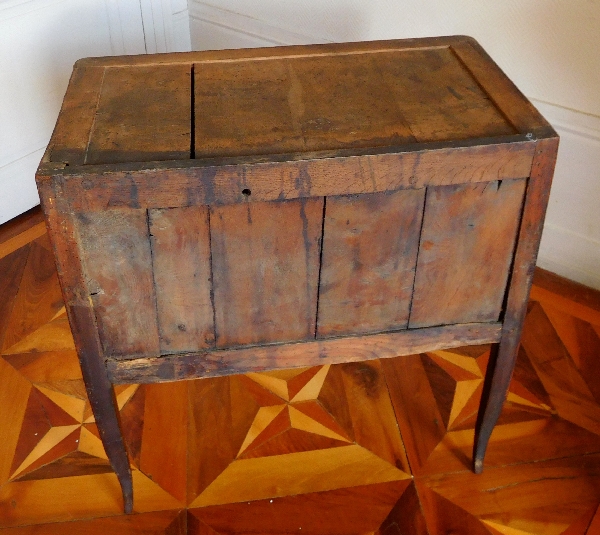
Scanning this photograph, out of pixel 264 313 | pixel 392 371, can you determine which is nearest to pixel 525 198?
pixel 264 313

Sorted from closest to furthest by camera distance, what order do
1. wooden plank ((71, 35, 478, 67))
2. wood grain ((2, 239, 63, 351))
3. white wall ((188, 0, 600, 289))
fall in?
wooden plank ((71, 35, 478, 67))
white wall ((188, 0, 600, 289))
wood grain ((2, 239, 63, 351))

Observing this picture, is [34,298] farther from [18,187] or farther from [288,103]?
[288,103]

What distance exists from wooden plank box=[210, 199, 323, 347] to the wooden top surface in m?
0.08

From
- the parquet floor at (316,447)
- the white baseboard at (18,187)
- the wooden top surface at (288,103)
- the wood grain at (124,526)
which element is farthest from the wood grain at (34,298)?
the wooden top surface at (288,103)

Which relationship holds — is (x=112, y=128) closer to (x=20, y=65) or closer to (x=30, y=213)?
(x=20, y=65)

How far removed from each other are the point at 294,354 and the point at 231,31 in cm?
127

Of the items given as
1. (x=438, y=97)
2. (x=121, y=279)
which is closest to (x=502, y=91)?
(x=438, y=97)

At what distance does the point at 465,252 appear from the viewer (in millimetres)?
866

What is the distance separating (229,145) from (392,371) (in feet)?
2.45

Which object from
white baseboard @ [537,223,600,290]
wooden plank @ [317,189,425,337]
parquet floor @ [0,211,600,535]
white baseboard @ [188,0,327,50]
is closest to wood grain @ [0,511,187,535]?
parquet floor @ [0,211,600,535]

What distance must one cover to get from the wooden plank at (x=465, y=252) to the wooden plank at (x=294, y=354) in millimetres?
21

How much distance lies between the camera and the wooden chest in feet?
2.51

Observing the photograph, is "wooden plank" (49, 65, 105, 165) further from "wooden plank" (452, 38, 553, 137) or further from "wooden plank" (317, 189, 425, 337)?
"wooden plank" (452, 38, 553, 137)

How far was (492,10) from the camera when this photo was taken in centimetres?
142
